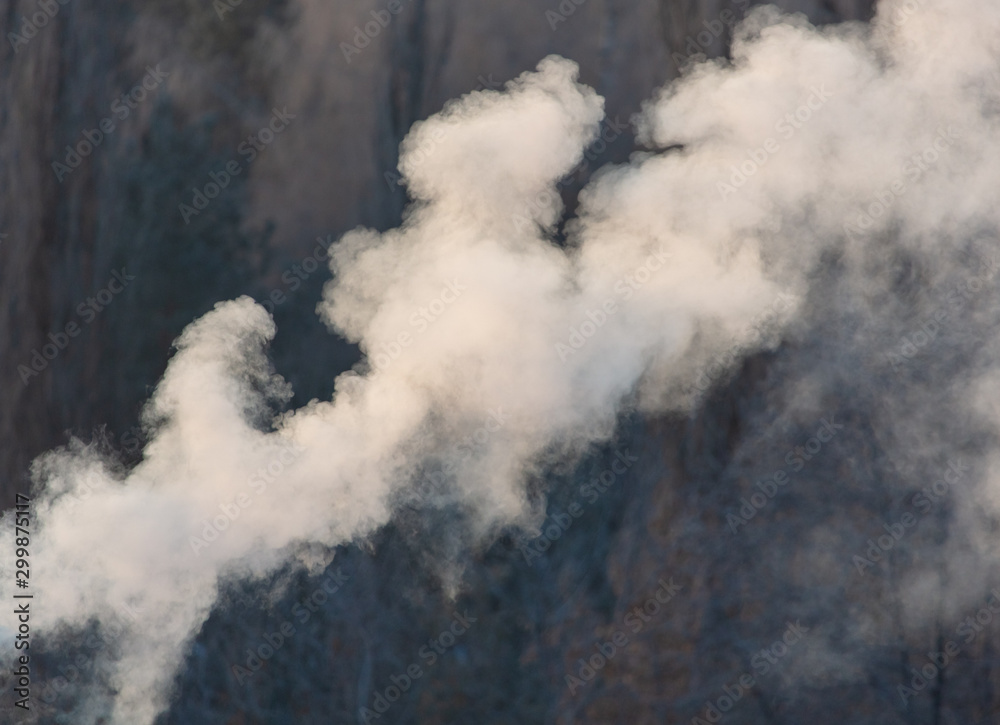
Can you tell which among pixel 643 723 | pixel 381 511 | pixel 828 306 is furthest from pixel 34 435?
pixel 828 306

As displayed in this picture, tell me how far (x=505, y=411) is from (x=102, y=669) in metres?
1.13

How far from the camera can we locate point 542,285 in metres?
1.84

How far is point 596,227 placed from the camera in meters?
1.88

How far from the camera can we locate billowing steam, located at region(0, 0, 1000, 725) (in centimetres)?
185

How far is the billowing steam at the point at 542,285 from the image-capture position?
1.85 metres

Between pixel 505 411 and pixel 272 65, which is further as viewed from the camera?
pixel 272 65

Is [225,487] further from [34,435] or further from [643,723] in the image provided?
[643,723]

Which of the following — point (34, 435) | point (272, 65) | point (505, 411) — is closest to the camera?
point (505, 411)

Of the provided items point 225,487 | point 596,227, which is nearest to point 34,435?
point 225,487

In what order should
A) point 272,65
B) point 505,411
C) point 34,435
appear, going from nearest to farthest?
point 505,411, point 272,65, point 34,435

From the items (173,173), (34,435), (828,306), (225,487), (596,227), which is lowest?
(828,306)

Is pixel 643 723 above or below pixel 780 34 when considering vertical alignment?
below

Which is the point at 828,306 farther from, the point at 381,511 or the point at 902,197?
the point at 381,511

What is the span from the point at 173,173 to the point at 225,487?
773 mm
